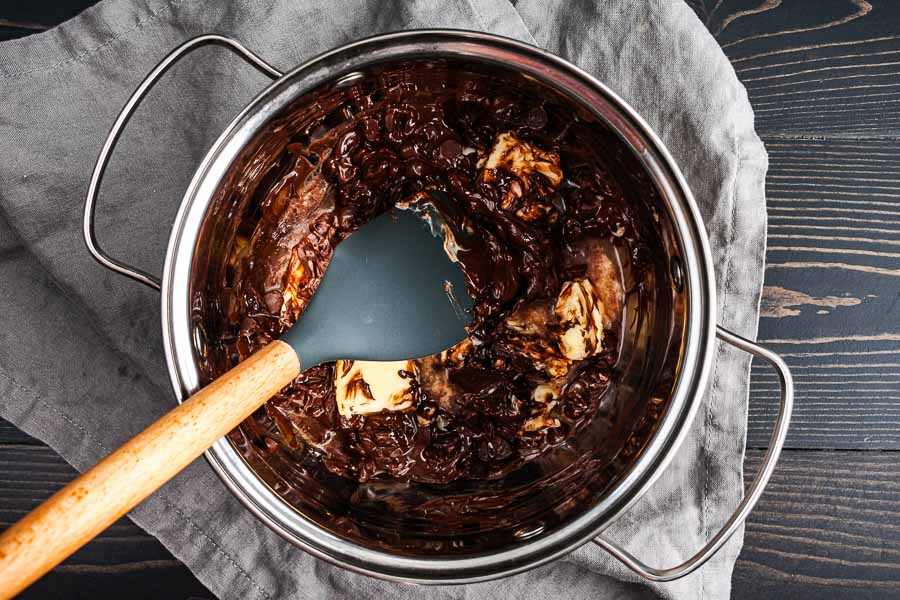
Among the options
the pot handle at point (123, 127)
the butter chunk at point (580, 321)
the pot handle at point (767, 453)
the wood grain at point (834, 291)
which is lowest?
the wood grain at point (834, 291)

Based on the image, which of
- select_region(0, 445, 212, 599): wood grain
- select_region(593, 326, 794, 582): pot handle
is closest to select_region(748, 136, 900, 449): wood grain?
select_region(593, 326, 794, 582): pot handle

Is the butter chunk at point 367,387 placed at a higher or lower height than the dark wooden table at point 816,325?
higher

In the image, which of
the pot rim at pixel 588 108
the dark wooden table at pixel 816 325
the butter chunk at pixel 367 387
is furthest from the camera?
the dark wooden table at pixel 816 325

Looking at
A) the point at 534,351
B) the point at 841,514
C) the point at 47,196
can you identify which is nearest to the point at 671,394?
the point at 534,351

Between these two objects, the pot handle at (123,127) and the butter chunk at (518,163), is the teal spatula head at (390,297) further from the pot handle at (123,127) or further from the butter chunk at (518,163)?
the pot handle at (123,127)

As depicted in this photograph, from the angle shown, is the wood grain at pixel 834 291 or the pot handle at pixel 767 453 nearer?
the pot handle at pixel 767 453

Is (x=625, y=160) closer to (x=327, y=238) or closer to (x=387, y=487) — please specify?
(x=327, y=238)

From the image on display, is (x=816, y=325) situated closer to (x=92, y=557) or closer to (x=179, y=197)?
(x=179, y=197)

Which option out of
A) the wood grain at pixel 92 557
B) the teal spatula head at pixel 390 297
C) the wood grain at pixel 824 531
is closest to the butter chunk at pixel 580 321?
the teal spatula head at pixel 390 297
